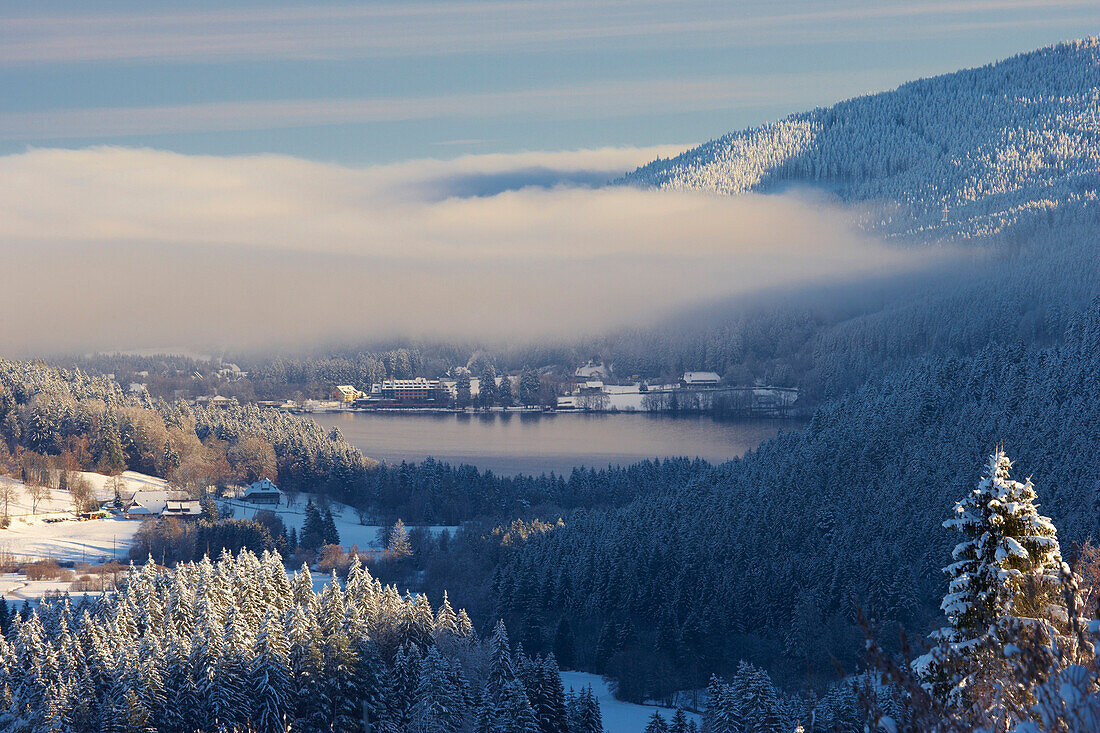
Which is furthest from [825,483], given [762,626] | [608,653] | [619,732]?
[619,732]

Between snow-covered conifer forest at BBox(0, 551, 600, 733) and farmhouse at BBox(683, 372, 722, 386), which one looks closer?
snow-covered conifer forest at BBox(0, 551, 600, 733)

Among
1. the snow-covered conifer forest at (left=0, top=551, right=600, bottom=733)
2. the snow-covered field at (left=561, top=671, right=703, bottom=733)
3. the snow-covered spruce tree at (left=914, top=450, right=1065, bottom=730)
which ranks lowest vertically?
the snow-covered field at (left=561, top=671, right=703, bottom=733)

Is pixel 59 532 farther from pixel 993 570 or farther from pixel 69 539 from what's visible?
pixel 993 570

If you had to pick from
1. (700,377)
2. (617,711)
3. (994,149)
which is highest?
(994,149)

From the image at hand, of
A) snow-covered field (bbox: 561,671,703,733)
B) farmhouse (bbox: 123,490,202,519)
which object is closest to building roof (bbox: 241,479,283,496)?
farmhouse (bbox: 123,490,202,519)

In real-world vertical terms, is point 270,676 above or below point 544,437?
above

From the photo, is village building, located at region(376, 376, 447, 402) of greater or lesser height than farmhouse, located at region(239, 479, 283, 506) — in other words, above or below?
above

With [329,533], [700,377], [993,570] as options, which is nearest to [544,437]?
[700,377]

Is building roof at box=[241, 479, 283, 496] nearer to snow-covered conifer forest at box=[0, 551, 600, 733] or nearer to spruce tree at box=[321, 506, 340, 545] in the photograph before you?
spruce tree at box=[321, 506, 340, 545]
